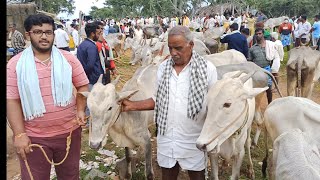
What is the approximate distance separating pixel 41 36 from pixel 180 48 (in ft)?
3.80

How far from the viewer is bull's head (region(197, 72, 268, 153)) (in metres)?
2.91

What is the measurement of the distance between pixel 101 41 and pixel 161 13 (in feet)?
130

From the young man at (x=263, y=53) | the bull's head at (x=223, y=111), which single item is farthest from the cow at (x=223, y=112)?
the young man at (x=263, y=53)

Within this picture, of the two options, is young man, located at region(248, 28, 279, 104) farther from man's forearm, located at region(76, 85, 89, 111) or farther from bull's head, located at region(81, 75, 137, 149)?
man's forearm, located at region(76, 85, 89, 111)

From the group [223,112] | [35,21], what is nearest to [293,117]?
[223,112]

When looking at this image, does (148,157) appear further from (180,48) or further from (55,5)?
(55,5)

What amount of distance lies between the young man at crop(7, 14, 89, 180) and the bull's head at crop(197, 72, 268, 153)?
45.0 inches

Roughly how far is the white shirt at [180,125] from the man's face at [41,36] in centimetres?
98

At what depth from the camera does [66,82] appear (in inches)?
117

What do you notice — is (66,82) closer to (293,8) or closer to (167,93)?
(167,93)

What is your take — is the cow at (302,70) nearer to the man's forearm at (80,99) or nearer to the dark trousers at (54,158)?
the man's forearm at (80,99)

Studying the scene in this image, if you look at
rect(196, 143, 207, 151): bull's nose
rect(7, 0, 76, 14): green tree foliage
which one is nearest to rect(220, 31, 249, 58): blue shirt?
rect(196, 143, 207, 151): bull's nose

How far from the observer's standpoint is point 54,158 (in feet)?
10.4

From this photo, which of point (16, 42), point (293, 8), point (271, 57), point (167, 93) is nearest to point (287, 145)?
point (167, 93)
